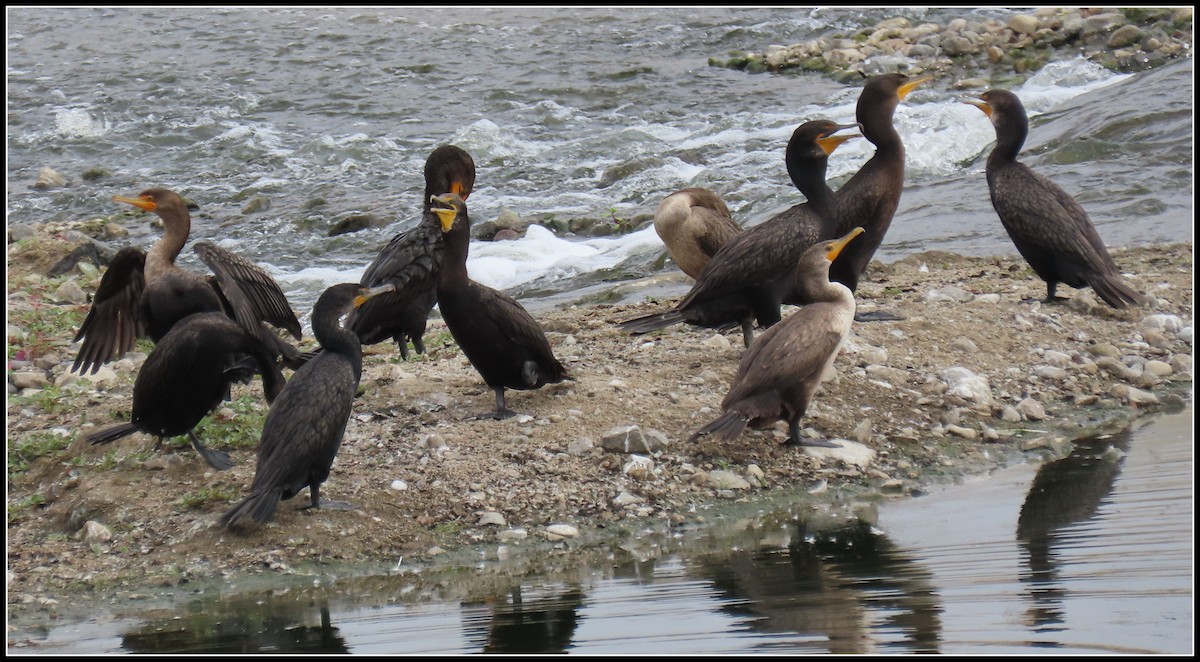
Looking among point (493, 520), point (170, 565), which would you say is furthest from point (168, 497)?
point (493, 520)

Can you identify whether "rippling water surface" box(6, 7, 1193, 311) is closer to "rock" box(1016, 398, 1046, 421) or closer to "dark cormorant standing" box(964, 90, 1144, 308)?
"dark cormorant standing" box(964, 90, 1144, 308)

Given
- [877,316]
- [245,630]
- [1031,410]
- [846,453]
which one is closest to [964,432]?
[1031,410]

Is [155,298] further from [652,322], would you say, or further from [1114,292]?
[1114,292]

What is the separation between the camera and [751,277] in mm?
7078

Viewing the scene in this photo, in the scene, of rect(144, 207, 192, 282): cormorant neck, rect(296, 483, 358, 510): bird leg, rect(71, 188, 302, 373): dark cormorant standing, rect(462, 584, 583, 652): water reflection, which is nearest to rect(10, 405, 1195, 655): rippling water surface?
rect(462, 584, 583, 652): water reflection

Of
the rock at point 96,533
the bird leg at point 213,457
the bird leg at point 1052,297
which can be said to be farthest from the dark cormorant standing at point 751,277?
the rock at point 96,533

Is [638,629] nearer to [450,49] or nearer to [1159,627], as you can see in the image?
[1159,627]

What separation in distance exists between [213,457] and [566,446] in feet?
5.17

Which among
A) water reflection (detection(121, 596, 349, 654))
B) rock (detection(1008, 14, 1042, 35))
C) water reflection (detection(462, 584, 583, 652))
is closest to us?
water reflection (detection(462, 584, 583, 652))

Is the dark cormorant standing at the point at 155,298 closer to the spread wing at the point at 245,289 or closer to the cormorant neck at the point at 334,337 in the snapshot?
the spread wing at the point at 245,289

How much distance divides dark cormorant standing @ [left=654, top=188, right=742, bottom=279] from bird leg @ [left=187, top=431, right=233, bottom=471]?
11.7ft

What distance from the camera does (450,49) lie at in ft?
76.9

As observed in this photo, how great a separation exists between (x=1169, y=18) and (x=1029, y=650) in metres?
18.2

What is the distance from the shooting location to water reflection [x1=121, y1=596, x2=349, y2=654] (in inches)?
173
